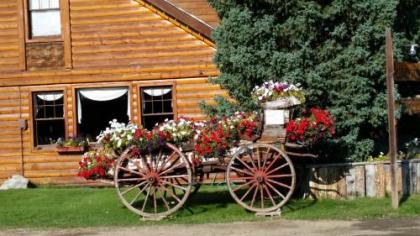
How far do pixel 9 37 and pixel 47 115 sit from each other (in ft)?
7.25

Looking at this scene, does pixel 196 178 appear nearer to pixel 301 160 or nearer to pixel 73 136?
pixel 301 160

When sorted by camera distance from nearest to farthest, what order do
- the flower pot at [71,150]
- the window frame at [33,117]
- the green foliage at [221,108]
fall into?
the green foliage at [221,108]
the flower pot at [71,150]
the window frame at [33,117]

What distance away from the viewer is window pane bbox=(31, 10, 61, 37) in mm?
17766

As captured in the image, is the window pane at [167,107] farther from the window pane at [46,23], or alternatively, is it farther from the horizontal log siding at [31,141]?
the window pane at [46,23]

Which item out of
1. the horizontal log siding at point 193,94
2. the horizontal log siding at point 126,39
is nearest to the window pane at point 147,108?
the horizontal log siding at point 193,94

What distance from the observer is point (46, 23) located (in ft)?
58.4

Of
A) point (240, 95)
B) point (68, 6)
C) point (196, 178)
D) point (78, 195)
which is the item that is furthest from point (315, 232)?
point (68, 6)

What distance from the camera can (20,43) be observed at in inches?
696

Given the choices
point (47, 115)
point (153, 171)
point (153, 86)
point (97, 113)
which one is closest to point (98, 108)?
point (97, 113)

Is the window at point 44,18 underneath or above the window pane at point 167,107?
above

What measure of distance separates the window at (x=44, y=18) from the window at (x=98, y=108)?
5.78ft

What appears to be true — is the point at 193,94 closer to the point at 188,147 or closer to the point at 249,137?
the point at 188,147

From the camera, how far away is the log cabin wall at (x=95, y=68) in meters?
17.1

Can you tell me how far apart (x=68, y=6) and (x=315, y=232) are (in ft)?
34.0
